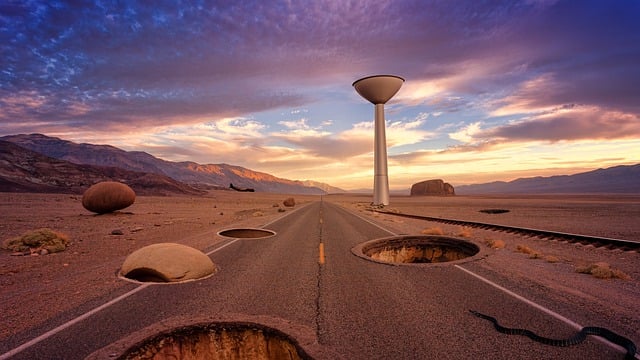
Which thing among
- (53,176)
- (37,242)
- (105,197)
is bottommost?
(37,242)

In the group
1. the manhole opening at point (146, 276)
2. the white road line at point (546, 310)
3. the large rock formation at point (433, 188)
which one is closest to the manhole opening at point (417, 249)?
the white road line at point (546, 310)

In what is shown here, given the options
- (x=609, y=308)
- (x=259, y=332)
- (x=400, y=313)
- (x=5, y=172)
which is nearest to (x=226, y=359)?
(x=259, y=332)

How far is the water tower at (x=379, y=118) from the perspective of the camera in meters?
55.1

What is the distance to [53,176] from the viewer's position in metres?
79.8

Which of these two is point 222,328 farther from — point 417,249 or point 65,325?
point 417,249

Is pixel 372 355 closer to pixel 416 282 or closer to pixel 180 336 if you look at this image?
pixel 180 336

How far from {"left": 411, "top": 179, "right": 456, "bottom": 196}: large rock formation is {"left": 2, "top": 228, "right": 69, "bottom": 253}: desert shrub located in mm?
167439

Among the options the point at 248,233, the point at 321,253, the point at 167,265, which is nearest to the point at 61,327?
the point at 167,265

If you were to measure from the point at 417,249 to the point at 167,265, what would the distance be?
8311 millimetres

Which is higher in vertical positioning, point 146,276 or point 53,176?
point 53,176

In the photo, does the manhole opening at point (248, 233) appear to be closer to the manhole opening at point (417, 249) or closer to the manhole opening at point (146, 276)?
the manhole opening at point (417, 249)

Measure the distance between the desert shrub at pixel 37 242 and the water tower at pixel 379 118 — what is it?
1912 inches

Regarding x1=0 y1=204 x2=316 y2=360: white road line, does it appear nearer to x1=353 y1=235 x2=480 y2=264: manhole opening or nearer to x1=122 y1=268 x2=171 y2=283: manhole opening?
x1=122 y1=268 x2=171 y2=283: manhole opening

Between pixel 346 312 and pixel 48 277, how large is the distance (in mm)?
7760
